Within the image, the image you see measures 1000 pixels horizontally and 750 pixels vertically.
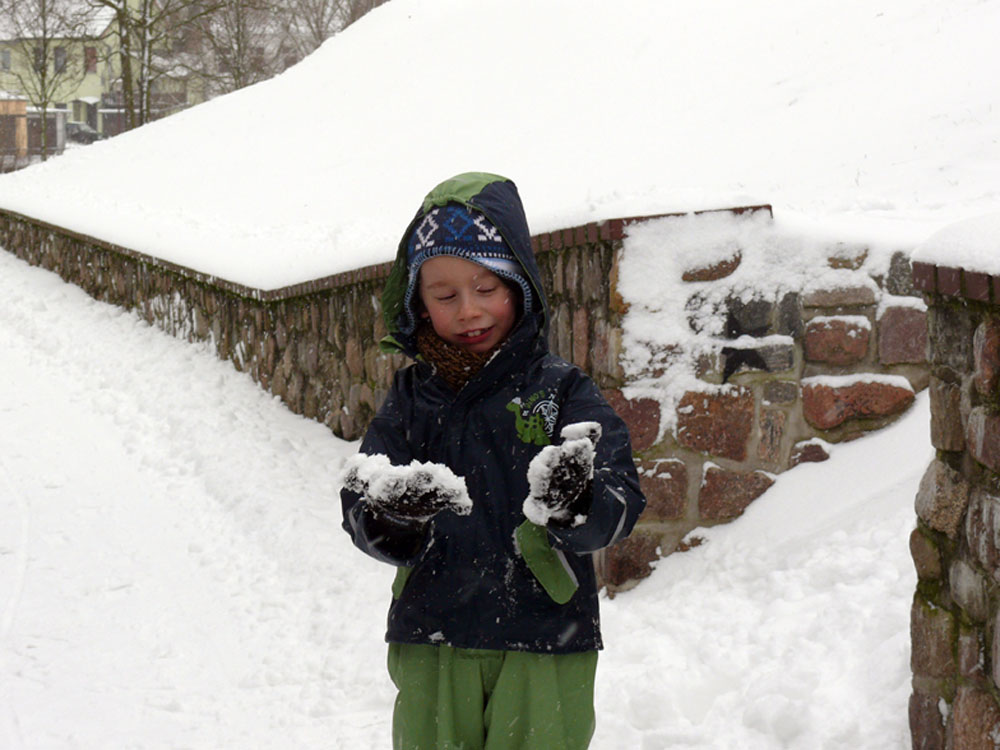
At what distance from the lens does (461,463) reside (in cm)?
212

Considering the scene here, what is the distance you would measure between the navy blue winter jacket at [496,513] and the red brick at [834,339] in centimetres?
230

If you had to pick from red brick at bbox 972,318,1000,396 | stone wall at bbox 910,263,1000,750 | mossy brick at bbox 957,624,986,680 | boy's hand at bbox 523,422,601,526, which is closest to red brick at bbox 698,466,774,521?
stone wall at bbox 910,263,1000,750

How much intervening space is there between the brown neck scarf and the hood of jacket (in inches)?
2.9

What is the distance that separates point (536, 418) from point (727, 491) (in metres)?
2.31

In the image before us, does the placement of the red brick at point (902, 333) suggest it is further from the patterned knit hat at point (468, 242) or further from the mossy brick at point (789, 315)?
the patterned knit hat at point (468, 242)

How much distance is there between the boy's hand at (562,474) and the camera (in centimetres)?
177

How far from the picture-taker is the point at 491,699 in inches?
82.0

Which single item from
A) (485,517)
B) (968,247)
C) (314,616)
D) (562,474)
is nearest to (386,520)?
(485,517)

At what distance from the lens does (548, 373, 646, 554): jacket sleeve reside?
1869 millimetres

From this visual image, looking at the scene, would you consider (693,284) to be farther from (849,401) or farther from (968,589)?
(968,589)

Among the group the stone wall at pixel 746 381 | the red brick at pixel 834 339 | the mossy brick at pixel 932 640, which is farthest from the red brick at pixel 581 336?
the mossy brick at pixel 932 640

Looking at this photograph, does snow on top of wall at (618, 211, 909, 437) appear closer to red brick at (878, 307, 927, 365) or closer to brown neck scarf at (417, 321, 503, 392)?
red brick at (878, 307, 927, 365)

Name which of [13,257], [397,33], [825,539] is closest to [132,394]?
[825,539]

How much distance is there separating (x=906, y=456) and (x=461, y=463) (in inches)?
97.8
